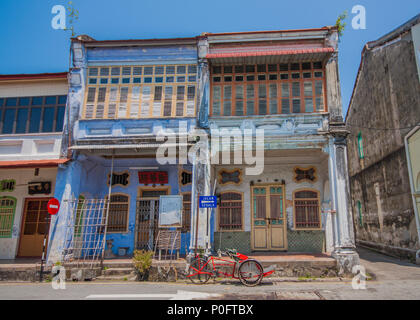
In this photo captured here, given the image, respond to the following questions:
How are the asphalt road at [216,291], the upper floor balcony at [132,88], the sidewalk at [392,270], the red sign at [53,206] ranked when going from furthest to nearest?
the upper floor balcony at [132,88] < the red sign at [53,206] < the sidewalk at [392,270] < the asphalt road at [216,291]

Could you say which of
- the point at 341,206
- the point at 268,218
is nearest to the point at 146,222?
the point at 268,218

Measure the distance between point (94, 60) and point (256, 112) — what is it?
706cm

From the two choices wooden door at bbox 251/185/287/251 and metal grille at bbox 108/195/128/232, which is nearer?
wooden door at bbox 251/185/287/251

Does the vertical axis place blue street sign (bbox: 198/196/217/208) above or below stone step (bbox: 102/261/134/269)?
above

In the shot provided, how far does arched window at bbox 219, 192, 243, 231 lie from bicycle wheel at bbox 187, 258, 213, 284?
3.18 metres

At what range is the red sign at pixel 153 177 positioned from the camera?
13.1 m

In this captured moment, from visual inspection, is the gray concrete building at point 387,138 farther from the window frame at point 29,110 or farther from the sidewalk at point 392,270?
the window frame at point 29,110

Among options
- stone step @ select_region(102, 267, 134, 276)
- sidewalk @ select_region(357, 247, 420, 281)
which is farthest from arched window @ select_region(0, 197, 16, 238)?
sidewalk @ select_region(357, 247, 420, 281)

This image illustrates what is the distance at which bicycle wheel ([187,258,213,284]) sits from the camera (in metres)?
9.12

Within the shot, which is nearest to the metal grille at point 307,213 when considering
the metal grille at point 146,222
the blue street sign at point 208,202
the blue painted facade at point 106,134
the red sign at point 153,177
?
the blue street sign at point 208,202

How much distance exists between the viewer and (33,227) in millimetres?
12758

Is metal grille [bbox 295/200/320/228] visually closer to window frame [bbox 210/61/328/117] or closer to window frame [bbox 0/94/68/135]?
window frame [bbox 210/61/328/117]

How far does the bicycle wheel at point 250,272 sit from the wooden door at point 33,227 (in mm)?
8788
